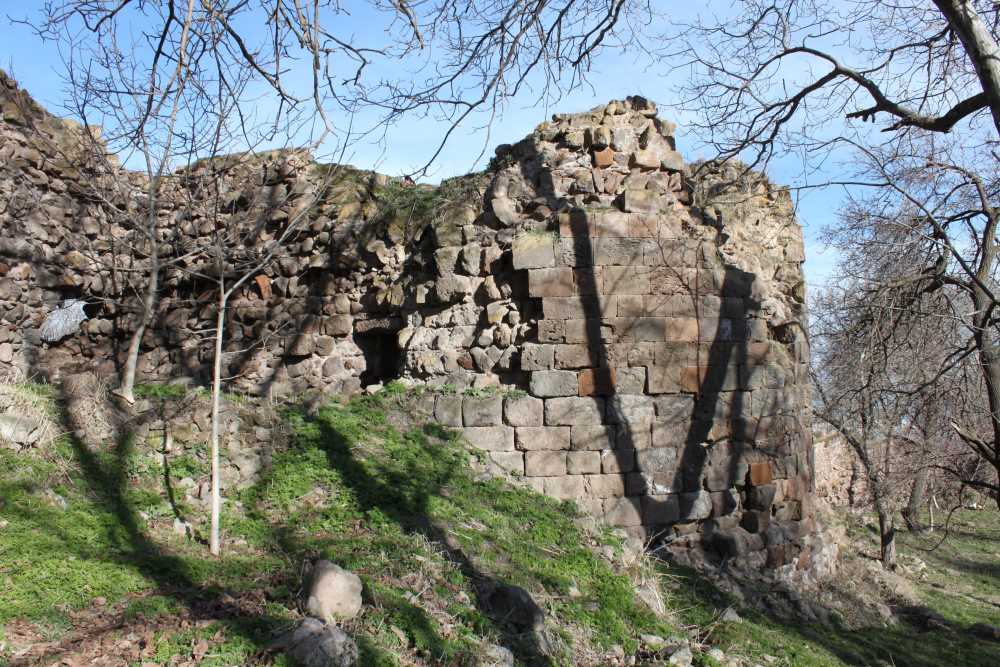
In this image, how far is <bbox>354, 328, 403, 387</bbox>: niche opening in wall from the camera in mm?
9234

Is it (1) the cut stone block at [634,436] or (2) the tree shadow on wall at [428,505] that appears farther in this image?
(1) the cut stone block at [634,436]

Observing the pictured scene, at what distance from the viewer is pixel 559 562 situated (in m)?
6.30

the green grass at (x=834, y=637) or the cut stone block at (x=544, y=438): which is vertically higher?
the cut stone block at (x=544, y=438)

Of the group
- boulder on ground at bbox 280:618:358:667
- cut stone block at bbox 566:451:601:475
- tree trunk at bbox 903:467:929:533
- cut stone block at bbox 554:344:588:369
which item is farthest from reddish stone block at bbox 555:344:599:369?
tree trunk at bbox 903:467:929:533

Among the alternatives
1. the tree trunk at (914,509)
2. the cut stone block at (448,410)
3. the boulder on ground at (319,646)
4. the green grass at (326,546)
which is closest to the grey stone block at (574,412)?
the green grass at (326,546)

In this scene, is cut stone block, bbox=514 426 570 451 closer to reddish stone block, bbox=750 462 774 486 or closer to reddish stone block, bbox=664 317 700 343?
reddish stone block, bbox=664 317 700 343

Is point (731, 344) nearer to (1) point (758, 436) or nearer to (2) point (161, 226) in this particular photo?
(1) point (758, 436)

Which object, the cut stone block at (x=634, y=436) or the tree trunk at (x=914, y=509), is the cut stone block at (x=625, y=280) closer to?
the cut stone block at (x=634, y=436)

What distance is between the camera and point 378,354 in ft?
30.6

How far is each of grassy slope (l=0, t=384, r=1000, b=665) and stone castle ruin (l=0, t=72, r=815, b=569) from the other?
2.59 feet

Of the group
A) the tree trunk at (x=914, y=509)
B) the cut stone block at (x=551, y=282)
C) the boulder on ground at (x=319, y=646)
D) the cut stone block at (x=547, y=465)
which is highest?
the cut stone block at (x=551, y=282)

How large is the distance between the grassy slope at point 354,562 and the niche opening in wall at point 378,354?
4.16 ft

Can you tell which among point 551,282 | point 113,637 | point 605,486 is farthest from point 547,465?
point 113,637

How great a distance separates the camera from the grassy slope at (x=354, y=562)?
4.16 meters
